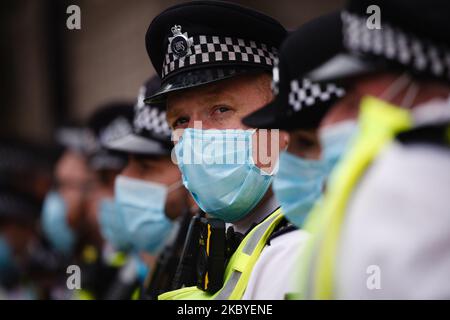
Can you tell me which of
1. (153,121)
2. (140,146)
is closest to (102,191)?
(140,146)

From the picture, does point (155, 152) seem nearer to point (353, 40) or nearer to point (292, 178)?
point (292, 178)

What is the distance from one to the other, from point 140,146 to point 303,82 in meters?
2.43

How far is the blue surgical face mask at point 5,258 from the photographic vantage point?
28.0 feet

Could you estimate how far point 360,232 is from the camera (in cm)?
163

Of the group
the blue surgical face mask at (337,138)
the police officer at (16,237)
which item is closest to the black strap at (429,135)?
the blue surgical face mask at (337,138)

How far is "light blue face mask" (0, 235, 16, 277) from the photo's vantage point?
853cm

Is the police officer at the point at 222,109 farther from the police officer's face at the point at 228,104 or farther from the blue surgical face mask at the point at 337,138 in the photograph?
the blue surgical face mask at the point at 337,138

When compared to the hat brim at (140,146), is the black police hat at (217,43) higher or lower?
higher

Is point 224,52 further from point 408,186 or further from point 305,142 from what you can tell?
point 408,186

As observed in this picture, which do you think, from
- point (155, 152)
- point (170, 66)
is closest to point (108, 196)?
point (155, 152)

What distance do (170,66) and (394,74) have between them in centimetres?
164

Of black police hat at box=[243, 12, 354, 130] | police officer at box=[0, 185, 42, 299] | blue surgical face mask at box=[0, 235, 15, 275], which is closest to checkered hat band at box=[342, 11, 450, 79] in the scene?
black police hat at box=[243, 12, 354, 130]

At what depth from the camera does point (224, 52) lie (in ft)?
10.5

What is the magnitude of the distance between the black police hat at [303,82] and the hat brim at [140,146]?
2.10 m
